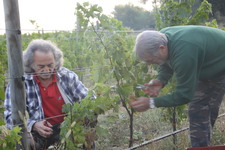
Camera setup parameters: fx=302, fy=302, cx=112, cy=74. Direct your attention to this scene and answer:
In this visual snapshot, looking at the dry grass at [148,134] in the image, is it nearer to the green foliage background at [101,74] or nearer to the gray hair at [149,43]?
the green foliage background at [101,74]

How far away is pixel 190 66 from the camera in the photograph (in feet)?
6.96

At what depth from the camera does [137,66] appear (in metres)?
2.81

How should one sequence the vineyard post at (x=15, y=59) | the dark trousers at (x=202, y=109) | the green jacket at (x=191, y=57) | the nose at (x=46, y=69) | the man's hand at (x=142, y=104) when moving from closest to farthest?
1. the vineyard post at (x=15, y=59)
2. the green jacket at (x=191, y=57)
3. the man's hand at (x=142, y=104)
4. the nose at (x=46, y=69)
5. the dark trousers at (x=202, y=109)

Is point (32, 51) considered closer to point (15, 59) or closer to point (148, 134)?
point (15, 59)

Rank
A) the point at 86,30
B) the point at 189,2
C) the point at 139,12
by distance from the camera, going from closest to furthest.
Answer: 1. the point at 86,30
2. the point at 189,2
3. the point at 139,12

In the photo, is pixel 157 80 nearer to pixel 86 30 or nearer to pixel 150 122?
pixel 86 30

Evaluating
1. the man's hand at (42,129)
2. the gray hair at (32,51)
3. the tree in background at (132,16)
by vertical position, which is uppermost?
the tree in background at (132,16)

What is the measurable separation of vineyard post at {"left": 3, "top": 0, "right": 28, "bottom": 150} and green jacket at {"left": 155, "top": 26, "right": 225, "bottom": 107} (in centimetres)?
98

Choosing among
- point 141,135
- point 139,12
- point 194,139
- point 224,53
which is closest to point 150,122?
point 141,135

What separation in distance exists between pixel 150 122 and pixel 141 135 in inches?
21.2

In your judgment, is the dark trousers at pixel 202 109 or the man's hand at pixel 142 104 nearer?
the man's hand at pixel 142 104

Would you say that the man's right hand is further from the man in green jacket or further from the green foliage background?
the green foliage background

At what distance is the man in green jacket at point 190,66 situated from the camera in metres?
2.16

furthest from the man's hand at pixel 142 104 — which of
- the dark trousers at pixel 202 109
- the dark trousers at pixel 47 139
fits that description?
the dark trousers at pixel 47 139
